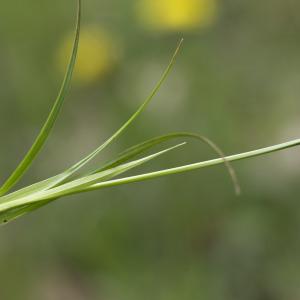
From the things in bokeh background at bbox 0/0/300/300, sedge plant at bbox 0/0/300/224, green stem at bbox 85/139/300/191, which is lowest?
bokeh background at bbox 0/0/300/300

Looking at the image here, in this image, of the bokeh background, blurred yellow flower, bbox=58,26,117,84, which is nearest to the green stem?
the bokeh background

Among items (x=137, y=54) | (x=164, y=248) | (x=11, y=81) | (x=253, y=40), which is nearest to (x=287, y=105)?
(x=253, y=40)

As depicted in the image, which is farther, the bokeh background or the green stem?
the bokeh background

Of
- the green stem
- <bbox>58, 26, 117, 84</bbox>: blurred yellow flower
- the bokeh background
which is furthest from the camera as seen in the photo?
<bbox>58, 26, 117, 84</bbox>: blurred yellow flower

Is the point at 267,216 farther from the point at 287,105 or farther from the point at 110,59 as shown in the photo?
the point at 110,59

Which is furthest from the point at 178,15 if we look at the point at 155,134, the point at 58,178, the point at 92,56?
the point at 58,178

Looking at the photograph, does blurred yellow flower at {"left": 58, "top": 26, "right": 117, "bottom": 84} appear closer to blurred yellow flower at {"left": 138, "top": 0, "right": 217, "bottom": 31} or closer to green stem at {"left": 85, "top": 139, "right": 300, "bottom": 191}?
blurred yellow flower at {"left": 138, "top": 0, "right": 217, "bottom": 31}

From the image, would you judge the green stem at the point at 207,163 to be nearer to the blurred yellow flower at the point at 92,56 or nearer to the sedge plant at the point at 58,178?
the sedge plant at the point at 58,178

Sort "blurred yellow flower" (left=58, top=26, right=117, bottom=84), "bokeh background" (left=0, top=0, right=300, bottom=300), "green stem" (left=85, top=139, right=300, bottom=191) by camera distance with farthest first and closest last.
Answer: "blurred yellow flower" (left=58, top=26, right=117, bottom=84) < "bokeh background" (left=0, top=0, right=300, bottom=300) < "green stem" (left=85, top=139, right=300, bottom=191)
